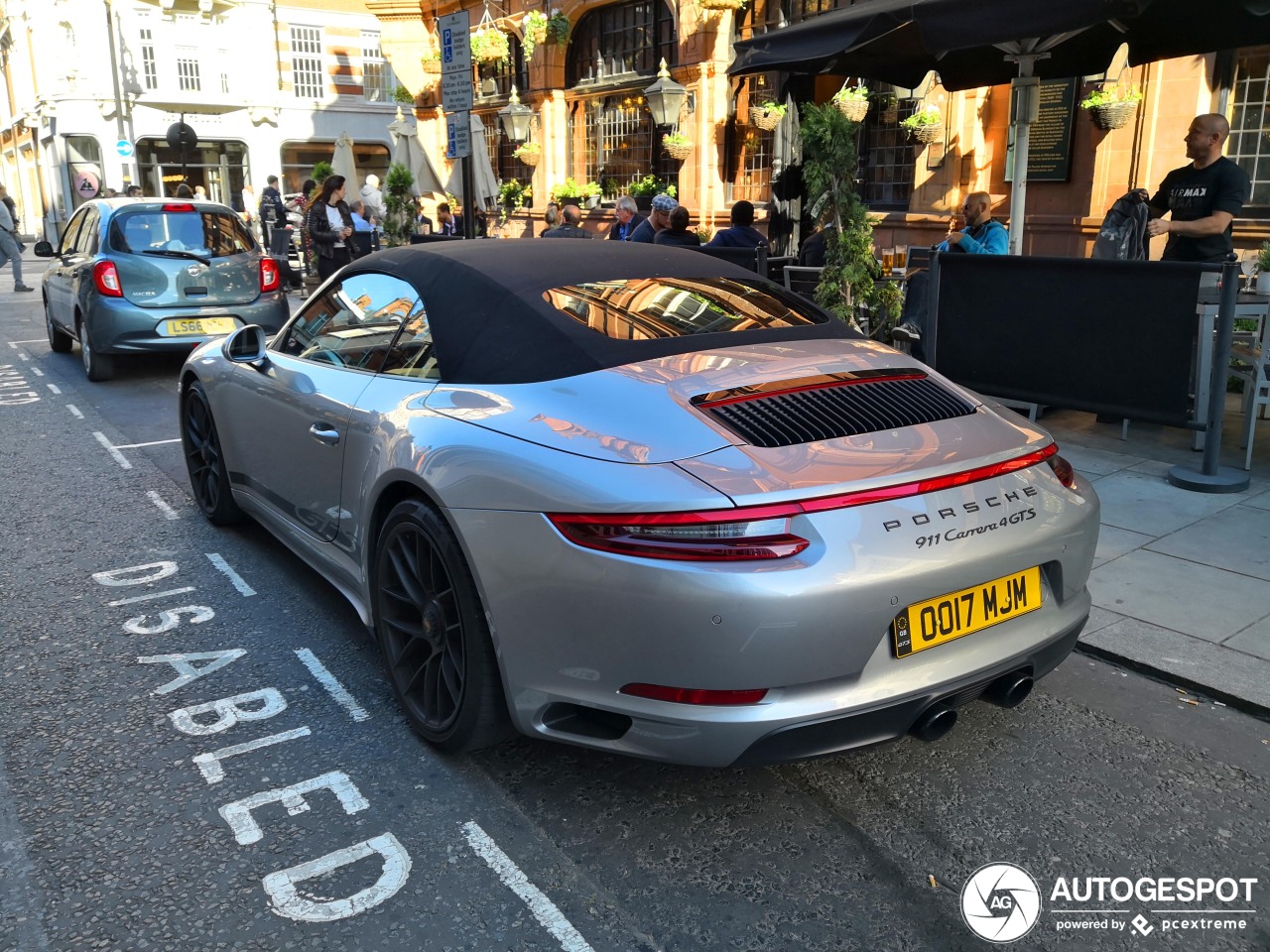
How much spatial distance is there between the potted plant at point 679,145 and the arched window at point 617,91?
40.7 inches

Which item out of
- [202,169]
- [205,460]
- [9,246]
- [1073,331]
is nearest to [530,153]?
[9,246]

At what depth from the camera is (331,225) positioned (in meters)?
13.5

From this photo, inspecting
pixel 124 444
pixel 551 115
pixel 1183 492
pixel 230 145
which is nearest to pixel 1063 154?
pixel 1183 492

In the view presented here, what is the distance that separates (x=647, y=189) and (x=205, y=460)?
1404 cm

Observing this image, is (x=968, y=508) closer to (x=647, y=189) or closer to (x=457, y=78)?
(x=457, y=78)

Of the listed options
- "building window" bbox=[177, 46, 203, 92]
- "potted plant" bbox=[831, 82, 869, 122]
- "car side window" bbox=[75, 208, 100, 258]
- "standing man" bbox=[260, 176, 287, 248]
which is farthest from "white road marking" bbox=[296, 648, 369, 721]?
"building window" bbox=[177, 46, 203, 92]

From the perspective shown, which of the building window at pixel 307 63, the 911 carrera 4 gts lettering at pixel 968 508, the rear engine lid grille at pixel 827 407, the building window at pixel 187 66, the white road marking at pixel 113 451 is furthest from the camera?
the building window at pixel 307 63

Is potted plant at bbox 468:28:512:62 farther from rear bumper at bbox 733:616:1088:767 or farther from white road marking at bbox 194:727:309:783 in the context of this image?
rear bumper at bbox 733:616:1088:767

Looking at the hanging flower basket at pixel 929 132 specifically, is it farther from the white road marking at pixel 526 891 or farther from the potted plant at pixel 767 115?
the white road marking at pixel 526 891

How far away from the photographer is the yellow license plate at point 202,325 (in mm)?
9570

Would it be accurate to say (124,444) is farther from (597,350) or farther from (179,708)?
(597,350)

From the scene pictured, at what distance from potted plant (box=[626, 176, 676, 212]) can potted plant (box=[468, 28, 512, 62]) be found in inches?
193

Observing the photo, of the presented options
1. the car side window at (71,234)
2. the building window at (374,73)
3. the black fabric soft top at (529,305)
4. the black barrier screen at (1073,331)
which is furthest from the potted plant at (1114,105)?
the building window at (374,73)

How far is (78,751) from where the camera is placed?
3.26m
